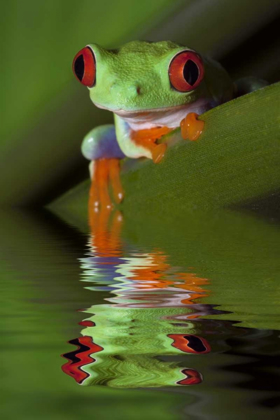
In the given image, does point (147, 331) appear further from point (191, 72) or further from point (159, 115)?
point (159, 115)

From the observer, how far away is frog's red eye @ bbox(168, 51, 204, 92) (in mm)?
1421

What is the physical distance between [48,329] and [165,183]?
3.07 feet

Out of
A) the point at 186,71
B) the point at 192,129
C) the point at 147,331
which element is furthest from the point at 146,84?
the point at 147,331

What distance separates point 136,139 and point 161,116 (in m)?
0.09

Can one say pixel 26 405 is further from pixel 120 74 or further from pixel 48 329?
pixel 120 74

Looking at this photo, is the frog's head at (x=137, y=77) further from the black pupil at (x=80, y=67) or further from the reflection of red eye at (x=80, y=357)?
the reflection of red eye at (x=80, y=357)

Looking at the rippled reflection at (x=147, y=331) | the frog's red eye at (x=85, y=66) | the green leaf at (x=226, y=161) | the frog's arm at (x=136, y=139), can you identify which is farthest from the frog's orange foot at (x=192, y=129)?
the rippled reflection at (x=147, y=331)

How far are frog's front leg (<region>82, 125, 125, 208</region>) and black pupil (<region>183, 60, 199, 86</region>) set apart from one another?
43cm

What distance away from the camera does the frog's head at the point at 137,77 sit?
4.95 feet

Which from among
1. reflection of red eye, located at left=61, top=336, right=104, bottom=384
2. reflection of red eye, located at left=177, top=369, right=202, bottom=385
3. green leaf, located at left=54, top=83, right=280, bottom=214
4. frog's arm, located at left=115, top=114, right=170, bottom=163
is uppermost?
frog's arm, located at left=115, top=114, right=170, bottom=163

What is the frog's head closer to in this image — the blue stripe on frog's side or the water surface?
the blue stripe on frog's side

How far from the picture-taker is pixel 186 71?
147 cm

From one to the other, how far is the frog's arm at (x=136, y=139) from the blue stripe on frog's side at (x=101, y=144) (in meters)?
0.13

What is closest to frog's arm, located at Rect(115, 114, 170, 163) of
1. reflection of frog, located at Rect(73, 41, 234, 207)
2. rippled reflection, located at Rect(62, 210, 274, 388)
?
reflection of frog, located at Rect(73, 41, 234, 207)
